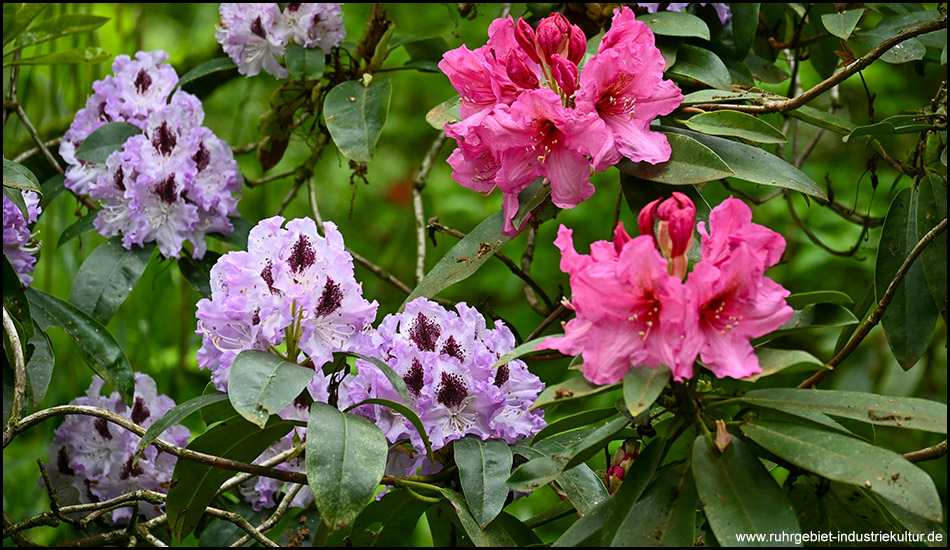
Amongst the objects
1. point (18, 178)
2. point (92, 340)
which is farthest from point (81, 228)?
point (18, 178)

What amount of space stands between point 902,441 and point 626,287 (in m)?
2.00

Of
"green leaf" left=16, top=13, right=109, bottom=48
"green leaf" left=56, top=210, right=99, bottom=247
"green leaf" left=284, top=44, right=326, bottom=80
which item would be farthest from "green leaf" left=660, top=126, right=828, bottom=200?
"green leaf" left=16, top=13, right=109, bottom=48

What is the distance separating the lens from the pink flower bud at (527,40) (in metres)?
0.98

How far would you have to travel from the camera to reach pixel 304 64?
1.60 m

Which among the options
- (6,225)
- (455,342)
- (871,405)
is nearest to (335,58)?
(6,225)

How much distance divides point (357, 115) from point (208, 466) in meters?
0.64

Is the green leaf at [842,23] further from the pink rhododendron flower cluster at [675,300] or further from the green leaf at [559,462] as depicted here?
the green leaf at [559,462]

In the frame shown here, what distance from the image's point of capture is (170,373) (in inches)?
83.4

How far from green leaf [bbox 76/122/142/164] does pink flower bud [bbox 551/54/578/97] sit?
35.7 inches

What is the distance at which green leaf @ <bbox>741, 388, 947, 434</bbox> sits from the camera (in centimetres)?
79

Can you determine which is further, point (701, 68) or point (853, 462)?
point (701, 68)

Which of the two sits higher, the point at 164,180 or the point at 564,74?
the point at 564,74

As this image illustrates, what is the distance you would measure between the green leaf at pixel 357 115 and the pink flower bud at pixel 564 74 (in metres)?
0.41

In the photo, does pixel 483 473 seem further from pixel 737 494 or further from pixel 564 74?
pixel 564 74
